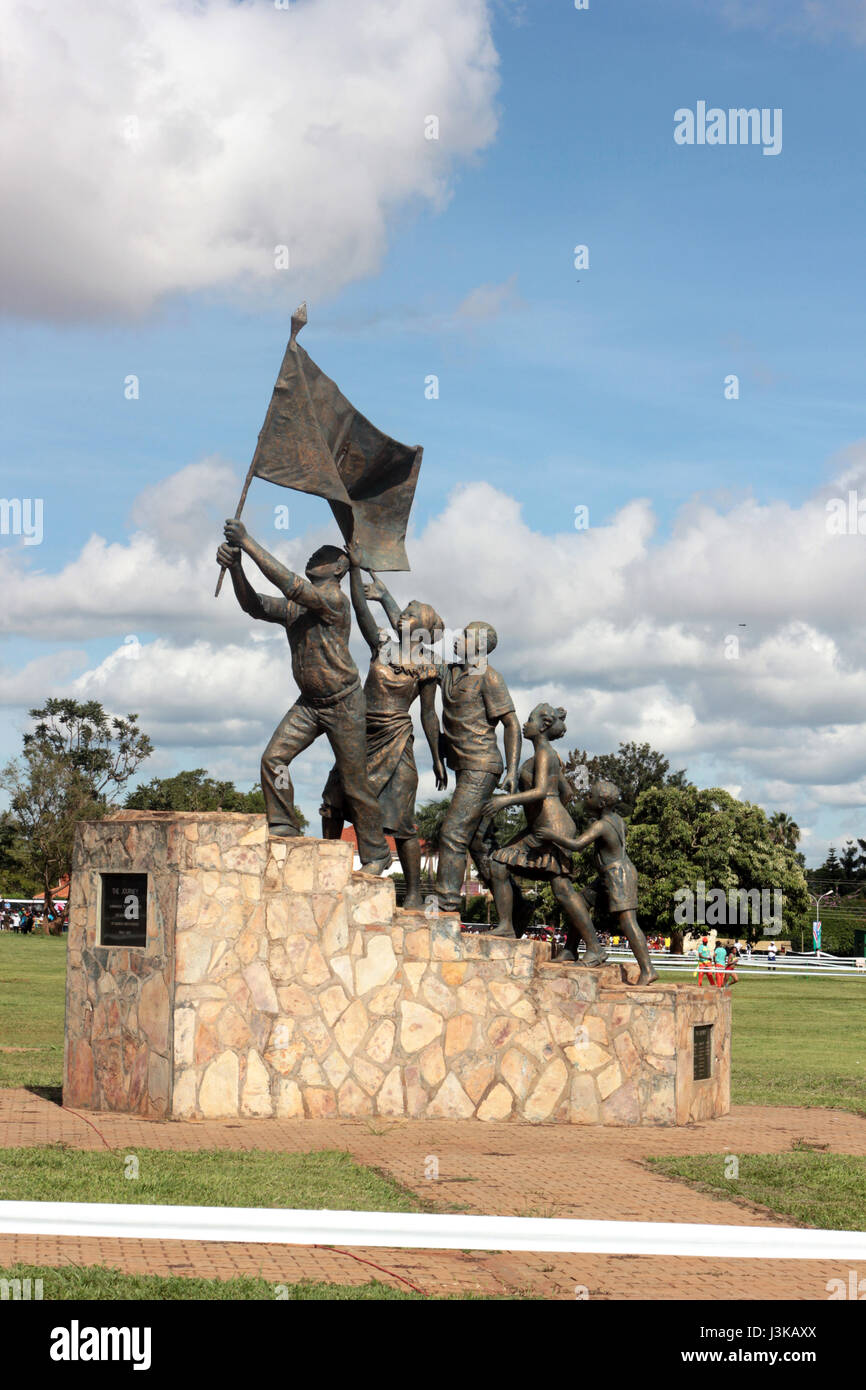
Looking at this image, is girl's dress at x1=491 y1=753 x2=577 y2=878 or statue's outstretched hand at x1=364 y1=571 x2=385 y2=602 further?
statue's outstretched hand at x1=364 y1=571 x2=385 y2=602

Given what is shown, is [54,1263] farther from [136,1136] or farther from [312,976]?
[312,976]

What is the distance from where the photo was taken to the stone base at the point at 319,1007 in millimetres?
10852

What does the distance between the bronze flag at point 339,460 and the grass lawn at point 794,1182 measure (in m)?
5.77

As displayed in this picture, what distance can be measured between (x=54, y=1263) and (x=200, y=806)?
175ft

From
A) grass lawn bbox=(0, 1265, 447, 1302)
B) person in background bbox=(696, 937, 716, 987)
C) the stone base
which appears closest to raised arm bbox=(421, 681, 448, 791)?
the stone base

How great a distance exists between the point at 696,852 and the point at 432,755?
1591 inches

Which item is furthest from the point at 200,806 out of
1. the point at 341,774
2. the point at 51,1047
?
the point at 341,774

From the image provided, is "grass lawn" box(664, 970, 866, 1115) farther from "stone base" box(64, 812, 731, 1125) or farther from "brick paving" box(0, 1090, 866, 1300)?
"stone base" box(64, 812, 731, 1125)

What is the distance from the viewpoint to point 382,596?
12711 millimetres

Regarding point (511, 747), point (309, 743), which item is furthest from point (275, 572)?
point (511, 747)

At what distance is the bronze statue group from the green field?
3.10 metres

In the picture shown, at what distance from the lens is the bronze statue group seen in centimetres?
1181

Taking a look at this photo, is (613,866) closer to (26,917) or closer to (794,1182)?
(794,1182)
